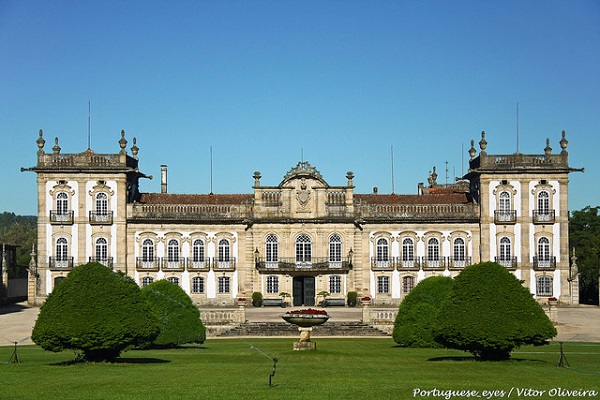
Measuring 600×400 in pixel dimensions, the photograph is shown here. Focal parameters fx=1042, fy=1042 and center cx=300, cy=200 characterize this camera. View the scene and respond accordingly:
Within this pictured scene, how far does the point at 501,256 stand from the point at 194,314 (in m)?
27.0

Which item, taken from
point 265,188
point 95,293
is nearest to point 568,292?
point 265,188

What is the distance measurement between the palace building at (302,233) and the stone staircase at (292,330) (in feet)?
46.4

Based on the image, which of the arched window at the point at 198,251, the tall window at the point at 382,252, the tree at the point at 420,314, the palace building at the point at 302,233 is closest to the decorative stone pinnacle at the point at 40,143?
the palace building at the point at 302,233

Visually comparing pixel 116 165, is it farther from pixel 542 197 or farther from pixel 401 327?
pixel 401 327

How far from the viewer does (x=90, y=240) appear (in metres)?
56.4

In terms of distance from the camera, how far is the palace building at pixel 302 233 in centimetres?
5638

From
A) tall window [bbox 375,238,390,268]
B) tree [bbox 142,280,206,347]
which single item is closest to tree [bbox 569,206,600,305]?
tall window [bbox 375,238,390,268]

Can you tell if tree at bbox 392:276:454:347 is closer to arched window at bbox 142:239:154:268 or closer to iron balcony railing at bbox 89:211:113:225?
arched window at bbox 142:239:154:268

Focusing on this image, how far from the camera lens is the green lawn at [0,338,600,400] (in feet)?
62.3

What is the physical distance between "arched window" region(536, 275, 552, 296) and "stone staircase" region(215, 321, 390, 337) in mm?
17087

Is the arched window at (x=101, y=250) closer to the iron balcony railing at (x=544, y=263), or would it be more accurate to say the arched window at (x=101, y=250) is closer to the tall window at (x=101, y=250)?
the tall window at (x=101, y=250)

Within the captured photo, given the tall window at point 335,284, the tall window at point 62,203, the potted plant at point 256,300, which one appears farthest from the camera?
the tall window at point 335,284

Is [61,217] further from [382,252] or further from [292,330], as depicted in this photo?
[292,330]

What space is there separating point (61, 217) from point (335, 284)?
15308 mm
